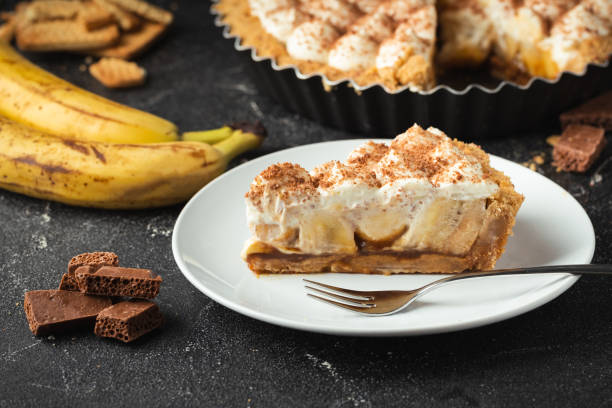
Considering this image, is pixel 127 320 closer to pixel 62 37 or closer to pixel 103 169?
pixel 103 169

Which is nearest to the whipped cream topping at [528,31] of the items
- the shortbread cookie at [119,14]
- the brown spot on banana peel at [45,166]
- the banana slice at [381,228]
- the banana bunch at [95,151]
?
the banana bunch at [95,151]

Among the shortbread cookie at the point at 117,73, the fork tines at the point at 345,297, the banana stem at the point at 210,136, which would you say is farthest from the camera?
the shortbread cookie at the point at 117,73

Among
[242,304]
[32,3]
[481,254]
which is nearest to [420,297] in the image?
[481,254]

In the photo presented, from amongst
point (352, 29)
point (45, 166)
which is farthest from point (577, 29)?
point (45, 166)

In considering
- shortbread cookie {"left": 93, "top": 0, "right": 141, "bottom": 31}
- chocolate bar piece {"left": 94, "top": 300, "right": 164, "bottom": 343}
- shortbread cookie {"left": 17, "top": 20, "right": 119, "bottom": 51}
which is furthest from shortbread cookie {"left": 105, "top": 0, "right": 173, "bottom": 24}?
chocolate bar piece {"left": 94, "top": 300, "right": 164, "bottom": 343}

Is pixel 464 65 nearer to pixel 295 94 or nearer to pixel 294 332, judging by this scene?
pixel 295 94

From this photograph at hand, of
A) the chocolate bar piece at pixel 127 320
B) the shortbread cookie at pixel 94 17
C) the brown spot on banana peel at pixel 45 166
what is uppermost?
the chocolate bar piece at pixel 127 320

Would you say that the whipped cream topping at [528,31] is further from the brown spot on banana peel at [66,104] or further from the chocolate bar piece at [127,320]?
the chocolate bar piece at [127,320]

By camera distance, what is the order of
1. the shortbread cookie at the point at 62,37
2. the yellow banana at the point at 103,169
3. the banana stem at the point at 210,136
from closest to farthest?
the yellow banana at the point at 103,169
the banana stem at the point at 210,136
the shortbread cookie at the point at 62,37
